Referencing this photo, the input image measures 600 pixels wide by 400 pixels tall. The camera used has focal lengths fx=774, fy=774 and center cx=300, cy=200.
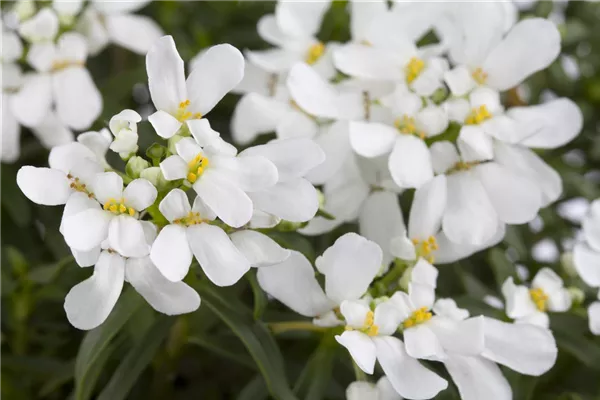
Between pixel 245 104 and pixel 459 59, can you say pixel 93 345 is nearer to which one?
pixel 245 104

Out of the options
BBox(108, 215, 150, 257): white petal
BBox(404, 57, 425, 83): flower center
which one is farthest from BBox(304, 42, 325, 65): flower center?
BBox(108, 215, 150, 257): white petal

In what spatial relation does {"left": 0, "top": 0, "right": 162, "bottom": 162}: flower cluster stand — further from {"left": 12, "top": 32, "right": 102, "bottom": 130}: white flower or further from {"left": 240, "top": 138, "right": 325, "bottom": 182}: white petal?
{"left": 240, "top": 138, "right": 325, "bottom": 182}: white petal

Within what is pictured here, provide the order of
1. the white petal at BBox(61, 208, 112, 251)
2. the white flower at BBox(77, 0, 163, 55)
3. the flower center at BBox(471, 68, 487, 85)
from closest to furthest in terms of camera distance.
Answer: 1. the white petal at BBox(61, 208, 112, 251)
2. the flower center at BBox(471, 68, 487, 85)
3. the white flower at BBox(77, 0, 163, 55)

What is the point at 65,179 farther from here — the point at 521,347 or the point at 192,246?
the point at 521,347

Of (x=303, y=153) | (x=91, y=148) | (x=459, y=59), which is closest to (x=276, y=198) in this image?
(x=303, y=153)

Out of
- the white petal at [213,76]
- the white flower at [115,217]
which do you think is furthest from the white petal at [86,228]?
the white petal at [213,76]

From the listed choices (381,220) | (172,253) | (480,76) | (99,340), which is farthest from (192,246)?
(480,76)

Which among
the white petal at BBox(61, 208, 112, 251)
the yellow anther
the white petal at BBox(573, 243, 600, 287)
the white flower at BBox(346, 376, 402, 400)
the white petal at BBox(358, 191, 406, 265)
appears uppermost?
the yellow anther
